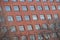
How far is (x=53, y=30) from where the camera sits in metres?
12.9

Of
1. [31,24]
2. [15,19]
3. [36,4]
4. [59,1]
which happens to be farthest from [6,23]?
[59,1]

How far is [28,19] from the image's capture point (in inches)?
525

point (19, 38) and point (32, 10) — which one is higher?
point (32, 10)

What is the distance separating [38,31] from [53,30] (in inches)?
36.5

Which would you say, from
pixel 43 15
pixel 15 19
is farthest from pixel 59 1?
pixel 15 19

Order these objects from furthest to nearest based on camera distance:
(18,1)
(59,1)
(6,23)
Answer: (59,1)
(18,1)
(6,23)

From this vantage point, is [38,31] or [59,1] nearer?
[38,31]

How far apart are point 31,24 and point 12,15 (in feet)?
4.43

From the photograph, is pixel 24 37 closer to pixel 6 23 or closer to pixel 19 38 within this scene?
pixel 19 38

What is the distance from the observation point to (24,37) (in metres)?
12.7

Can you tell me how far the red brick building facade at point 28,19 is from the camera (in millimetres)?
12594

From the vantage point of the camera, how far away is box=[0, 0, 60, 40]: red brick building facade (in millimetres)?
12594

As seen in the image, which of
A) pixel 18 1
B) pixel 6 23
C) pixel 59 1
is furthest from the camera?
pixel 59 1

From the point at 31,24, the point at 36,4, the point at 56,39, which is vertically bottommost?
the point at 56,39
